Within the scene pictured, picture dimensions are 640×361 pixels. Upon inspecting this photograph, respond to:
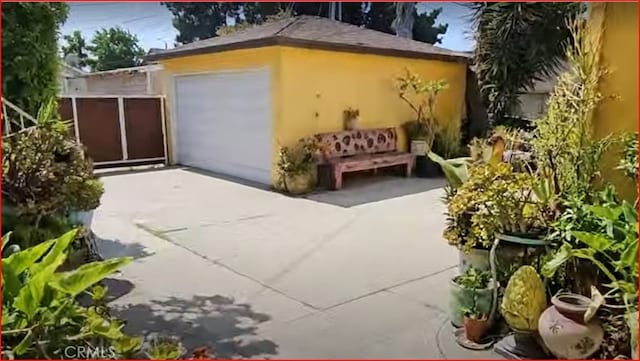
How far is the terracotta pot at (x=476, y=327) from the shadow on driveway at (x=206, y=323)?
1.22 meters

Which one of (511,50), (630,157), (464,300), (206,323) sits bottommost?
(206,323)

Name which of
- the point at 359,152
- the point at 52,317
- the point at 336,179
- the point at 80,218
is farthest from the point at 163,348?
the point at 359,152

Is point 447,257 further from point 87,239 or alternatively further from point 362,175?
point 362,175

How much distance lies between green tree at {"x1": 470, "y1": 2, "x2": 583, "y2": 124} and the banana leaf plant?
24.6 ft

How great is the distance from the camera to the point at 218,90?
Answer: 1048cm

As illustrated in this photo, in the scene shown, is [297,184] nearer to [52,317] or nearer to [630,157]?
[630,157]

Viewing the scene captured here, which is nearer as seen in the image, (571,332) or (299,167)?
(571,332)

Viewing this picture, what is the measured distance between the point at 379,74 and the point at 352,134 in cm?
146

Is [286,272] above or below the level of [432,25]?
below

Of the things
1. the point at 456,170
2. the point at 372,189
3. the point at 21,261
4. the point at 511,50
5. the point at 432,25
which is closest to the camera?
the point at 21,261

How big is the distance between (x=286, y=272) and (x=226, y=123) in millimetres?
6287

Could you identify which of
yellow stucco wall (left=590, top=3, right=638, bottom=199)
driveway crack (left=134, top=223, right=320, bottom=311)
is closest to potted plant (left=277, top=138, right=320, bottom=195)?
driveway crack (left=134, top=223, right=320, bottom=311)

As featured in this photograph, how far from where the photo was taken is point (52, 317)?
2518mm

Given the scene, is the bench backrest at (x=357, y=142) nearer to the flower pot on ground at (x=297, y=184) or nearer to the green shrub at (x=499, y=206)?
the flower pot on ground at (x=297, y=184)
